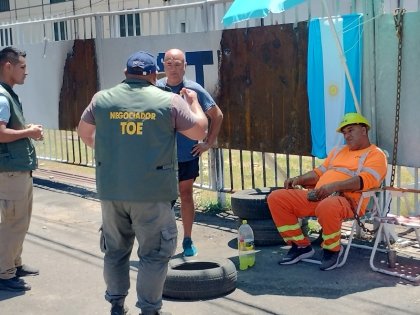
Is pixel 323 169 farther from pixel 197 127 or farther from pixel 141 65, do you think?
pixel 141 65

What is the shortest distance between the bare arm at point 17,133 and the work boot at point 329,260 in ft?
8.58

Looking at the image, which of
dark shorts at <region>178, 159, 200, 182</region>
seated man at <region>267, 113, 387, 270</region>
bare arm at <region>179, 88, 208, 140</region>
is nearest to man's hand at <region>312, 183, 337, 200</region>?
seated man at <region>267, 113, 387, 270</region>

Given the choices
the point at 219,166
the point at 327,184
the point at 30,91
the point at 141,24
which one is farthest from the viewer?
the point at 30,91

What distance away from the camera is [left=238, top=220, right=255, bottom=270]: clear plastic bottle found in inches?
233

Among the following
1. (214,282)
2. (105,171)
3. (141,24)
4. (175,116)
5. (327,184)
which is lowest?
(214,282)

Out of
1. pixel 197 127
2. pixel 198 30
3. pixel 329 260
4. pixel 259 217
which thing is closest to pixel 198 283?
pixel 329 260

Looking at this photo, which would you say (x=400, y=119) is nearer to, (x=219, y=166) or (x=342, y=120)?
(x=342, y=120)

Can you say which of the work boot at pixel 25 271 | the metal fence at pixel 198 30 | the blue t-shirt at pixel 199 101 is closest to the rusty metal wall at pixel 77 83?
the metal fence at pixel 198 30

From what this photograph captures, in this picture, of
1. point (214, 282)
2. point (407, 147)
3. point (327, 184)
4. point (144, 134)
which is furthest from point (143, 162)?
point (407, 147)

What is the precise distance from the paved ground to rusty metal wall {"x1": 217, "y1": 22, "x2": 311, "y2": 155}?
1.09 metres

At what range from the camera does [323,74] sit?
21.4ft

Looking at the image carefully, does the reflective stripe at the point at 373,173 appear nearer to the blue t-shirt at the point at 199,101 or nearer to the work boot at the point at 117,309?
the blue t-shirt at the point at 199,101

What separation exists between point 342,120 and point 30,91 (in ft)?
21.5

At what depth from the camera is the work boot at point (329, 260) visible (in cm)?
577
